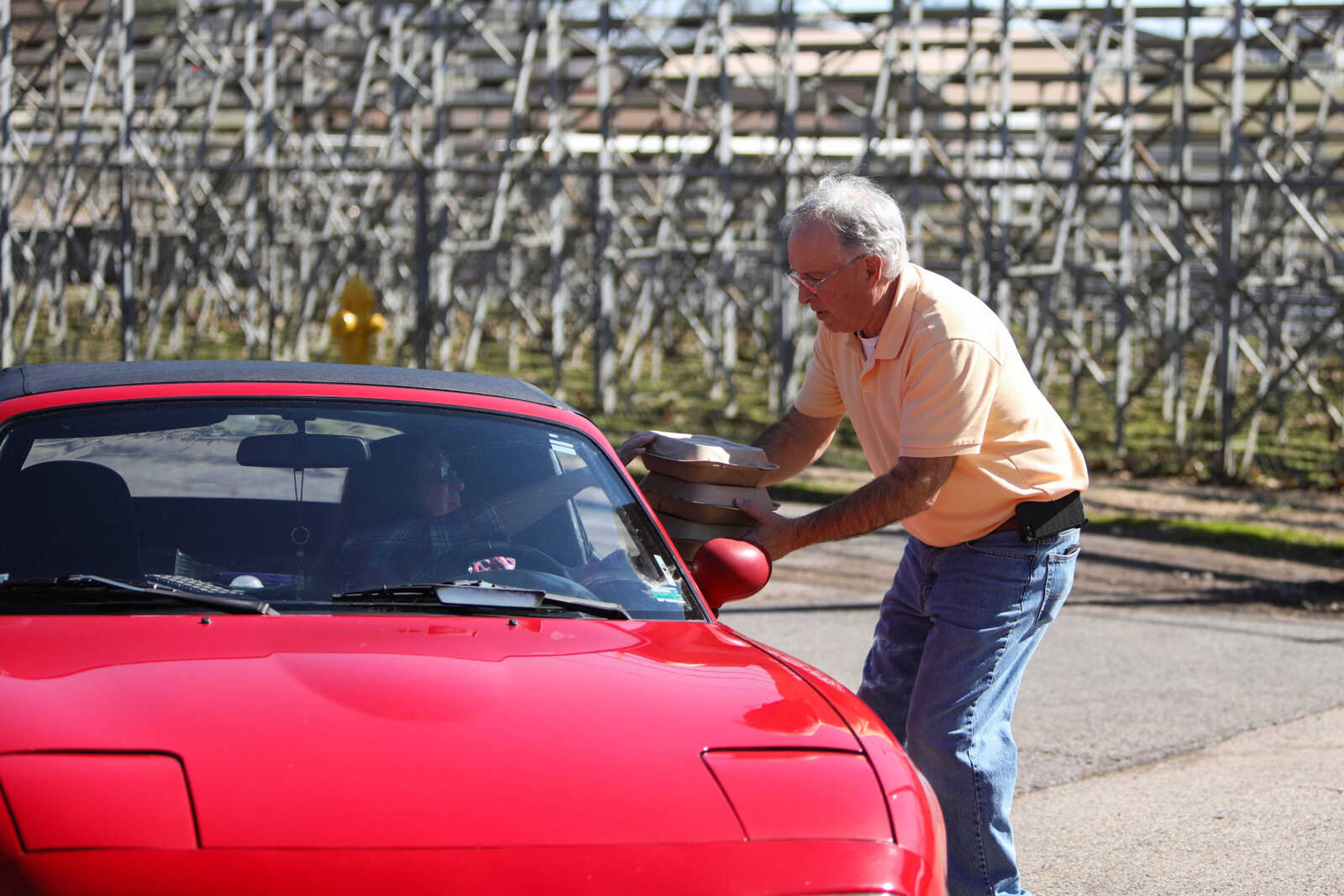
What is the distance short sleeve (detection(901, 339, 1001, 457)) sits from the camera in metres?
3.38

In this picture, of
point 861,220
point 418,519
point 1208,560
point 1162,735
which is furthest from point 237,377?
point 1208,560

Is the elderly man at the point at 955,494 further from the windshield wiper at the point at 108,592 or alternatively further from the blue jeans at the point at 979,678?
Answer: the windshield wiper at the point at 108,592

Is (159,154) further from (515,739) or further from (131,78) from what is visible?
(515,739)

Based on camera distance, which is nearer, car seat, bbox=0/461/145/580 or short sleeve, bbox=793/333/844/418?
car seat, bbox=0/461/145/580

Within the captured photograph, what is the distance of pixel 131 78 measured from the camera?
20406mm

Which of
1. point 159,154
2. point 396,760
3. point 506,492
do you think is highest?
point 159,154

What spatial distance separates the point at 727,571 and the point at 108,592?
4.20 ft

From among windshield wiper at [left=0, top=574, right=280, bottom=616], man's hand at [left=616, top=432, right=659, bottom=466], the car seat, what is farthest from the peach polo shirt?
the car seat

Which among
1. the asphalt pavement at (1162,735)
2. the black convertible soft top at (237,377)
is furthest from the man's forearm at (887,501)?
the asphalt pavement at (1162,735)

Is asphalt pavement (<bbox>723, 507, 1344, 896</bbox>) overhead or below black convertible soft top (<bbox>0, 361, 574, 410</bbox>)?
below

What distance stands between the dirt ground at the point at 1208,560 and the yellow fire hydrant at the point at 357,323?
397cm

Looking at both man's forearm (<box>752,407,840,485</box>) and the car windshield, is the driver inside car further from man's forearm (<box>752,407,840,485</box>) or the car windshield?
man's forearm (<box>752,407,840,485</box>)

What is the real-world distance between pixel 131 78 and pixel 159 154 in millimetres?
5609

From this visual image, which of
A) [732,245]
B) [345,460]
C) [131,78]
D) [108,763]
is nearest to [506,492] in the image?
[345,460]
